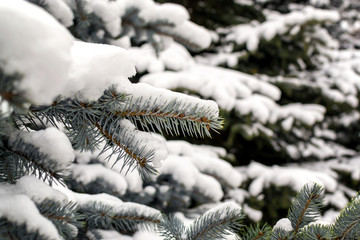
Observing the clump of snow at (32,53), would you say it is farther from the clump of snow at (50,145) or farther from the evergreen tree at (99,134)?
the clump of snow at (50,145)

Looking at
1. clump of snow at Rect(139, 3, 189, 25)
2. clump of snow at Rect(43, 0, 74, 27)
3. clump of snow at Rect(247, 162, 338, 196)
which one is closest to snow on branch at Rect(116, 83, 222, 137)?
clump of snow at Rect(43, 0, 74, 27)

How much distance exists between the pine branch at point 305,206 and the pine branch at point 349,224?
1.8 inches

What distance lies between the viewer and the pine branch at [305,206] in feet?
2.07

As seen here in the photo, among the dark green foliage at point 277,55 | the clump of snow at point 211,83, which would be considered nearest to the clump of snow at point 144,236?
the clump of snow at point 211,83

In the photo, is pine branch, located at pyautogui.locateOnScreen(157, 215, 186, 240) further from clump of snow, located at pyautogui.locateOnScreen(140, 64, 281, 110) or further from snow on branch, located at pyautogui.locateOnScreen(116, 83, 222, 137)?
clump of snow, located at pyautogui.locateOnScreen(140, 64, 281, 110)

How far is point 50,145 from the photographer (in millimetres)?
541

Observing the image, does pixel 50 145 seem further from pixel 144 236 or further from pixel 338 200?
pixel 338 200

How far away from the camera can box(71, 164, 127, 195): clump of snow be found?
3.79 feet

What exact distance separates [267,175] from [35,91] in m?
2.45

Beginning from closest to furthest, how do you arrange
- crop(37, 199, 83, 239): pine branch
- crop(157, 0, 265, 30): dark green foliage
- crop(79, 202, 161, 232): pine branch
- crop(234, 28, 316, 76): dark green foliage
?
crop(37, 199, 83, 239): pine branch
crop(79, 202, 161, 232): pine branch
crop(234, 28, 316, 76): dark green foliage
crop(157, 0, 265, 30): dark green foliage

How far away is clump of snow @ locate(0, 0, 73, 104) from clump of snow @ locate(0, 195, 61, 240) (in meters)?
0.17

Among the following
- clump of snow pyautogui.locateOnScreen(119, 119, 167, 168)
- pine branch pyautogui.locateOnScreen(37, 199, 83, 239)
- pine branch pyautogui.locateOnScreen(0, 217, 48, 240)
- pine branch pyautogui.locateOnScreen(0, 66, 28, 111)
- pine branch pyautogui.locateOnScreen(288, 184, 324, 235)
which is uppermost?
pine branch pyautogui.locateOnScreen(0, 66, 28, 111)

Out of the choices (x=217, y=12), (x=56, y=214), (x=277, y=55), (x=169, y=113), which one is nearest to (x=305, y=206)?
(x=169, y=113)

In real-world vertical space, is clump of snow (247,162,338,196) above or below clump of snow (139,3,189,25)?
below
